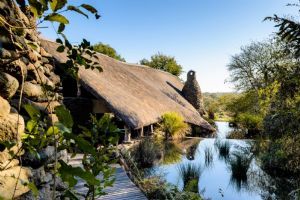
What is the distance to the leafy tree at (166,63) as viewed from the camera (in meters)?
40.6

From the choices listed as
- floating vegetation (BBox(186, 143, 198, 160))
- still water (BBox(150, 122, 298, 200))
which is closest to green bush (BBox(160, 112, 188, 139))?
floating vegetation (BBox(186, 143, 198, 160))

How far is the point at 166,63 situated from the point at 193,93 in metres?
15.4

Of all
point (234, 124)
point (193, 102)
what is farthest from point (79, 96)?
point (234, 124)

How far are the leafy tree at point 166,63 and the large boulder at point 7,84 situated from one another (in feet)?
127

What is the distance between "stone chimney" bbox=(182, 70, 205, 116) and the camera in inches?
1026

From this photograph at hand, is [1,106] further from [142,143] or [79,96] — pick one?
[79,96]

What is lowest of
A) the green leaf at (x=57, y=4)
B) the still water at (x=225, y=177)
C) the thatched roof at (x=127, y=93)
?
the still water at (x=225, y=177)

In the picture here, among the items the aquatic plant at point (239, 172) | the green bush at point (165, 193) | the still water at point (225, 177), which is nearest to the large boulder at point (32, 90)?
the green bush at point (165, 193)

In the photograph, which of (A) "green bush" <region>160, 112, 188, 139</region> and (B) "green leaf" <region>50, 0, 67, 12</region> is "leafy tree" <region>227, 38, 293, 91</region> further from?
(B) "green leaf" <region>50, 0, 67, 12</region>

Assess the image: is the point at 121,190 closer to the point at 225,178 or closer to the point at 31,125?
the point at 31,125

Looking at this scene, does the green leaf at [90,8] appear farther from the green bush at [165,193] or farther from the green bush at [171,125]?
the green bush at [171,125]

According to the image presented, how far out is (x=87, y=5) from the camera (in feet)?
3.61

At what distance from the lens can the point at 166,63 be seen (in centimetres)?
4128

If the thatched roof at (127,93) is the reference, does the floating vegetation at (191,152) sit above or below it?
below
